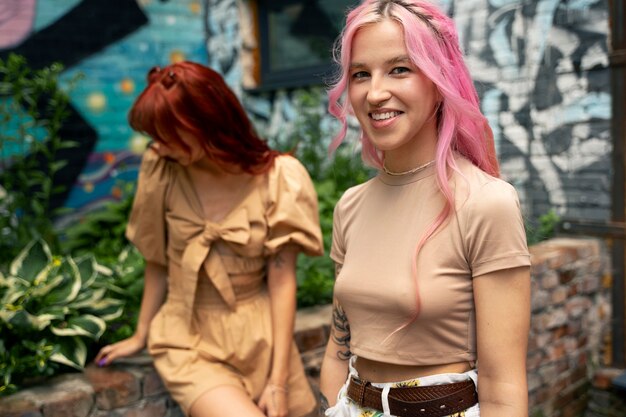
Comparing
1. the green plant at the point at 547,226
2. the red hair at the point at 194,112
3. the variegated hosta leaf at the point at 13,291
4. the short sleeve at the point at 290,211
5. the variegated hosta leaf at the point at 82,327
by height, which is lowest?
the green plant at the point at 547,226

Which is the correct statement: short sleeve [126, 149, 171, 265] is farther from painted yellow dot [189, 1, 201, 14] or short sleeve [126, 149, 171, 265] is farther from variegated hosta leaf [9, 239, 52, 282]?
painted yellow dot [189, 1, 201, 14]

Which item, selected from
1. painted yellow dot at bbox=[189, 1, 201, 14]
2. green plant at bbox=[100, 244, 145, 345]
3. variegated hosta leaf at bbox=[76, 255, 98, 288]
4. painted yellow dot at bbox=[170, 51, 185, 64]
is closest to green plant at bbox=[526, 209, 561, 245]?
green plant at bbox=[100, 244, 145, 345]

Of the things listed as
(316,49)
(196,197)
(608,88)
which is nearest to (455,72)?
(196,197)

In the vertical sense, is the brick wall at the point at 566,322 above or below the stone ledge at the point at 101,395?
below

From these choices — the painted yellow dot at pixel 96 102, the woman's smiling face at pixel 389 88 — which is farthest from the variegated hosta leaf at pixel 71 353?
the painted yellow dot at pixel 96 102

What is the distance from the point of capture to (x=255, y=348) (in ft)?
7.22

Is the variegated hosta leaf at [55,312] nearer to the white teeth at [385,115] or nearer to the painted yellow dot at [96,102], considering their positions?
the white teeth at [385,115]

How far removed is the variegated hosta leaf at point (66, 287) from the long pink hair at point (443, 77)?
160 centimetres

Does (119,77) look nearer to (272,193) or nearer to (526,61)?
(526,61)

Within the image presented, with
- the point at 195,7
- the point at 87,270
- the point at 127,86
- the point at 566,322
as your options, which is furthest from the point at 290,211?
the point at 195,7

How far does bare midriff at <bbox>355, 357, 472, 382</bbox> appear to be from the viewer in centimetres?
133

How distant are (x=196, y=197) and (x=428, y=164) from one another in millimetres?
1091

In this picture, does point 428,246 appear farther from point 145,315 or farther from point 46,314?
point 46,314

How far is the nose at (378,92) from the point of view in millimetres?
1325
